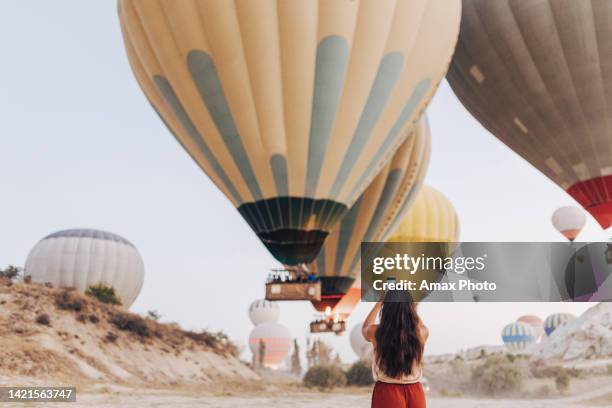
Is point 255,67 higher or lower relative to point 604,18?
lower

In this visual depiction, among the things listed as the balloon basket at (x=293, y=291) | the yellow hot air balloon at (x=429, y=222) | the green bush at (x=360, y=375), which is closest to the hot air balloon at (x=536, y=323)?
the green bush at (x=360, y=375)

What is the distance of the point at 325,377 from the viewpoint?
119 ft

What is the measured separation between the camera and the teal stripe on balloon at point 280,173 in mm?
13438

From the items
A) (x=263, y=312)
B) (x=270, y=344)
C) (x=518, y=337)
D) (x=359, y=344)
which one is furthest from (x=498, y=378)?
(x=263, y=312)

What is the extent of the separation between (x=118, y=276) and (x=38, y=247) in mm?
4829

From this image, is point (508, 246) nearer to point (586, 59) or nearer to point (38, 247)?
point (586, 59)

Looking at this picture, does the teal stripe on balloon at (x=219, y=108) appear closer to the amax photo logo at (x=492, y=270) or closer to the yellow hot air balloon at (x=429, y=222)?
the amax photo logo at (x=492, y=270)

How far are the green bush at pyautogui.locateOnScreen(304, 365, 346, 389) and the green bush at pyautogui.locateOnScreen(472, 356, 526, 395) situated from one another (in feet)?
25.7

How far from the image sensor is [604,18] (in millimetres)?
16891

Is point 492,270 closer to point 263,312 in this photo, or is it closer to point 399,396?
point 263,312

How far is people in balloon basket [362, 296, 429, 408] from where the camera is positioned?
3.25m

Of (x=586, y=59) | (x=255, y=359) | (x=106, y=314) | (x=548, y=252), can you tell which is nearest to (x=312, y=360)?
(x=255, y=359)

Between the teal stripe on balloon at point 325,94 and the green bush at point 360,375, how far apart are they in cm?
2543

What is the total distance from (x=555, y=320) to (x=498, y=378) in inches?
974
